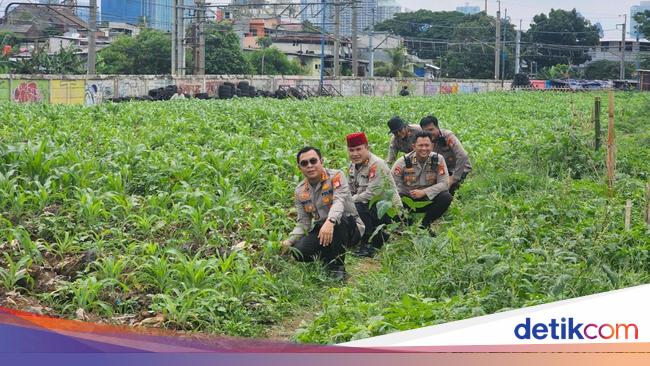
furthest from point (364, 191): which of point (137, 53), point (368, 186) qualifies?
point (137, 53)

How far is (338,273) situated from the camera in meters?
8.94

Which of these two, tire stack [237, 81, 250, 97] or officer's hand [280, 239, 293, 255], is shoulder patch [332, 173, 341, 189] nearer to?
officer's hand [280, 239, 293, 255]

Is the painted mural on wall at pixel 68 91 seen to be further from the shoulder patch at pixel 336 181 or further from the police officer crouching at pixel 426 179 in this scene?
the shoulder patch at pixel 336 181

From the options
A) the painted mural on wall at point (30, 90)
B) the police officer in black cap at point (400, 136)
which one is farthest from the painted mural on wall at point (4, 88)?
the police officer in black cap at point (400, 136)

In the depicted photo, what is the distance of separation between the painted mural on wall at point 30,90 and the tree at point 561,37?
1758cm

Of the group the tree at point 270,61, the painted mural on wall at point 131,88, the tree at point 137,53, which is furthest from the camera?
the tree at point 270,61

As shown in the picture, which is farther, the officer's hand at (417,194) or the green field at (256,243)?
the officer's hand at (417,194)

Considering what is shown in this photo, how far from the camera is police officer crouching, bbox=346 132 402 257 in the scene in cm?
980

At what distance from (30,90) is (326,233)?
31040 mm

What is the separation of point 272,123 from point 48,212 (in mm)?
10433

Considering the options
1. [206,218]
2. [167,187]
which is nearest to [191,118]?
[167,187]

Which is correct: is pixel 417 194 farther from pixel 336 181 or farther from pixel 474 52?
pixel 474 52

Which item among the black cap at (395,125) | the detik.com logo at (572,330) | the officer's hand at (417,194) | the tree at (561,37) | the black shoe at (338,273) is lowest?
the black shoe at (338,273)

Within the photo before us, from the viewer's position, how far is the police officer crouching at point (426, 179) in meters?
10.6
